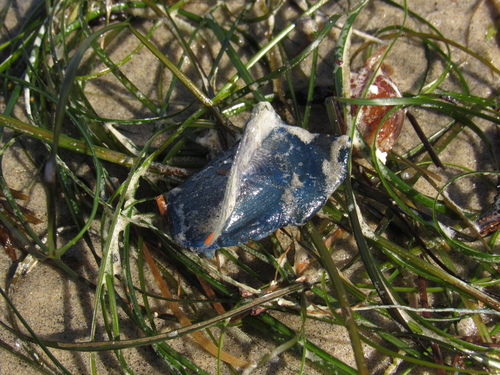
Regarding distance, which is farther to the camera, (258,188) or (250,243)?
(250,243)

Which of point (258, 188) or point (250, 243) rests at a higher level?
point (258, 188)

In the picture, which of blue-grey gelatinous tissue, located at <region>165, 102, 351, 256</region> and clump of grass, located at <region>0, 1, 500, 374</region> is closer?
blue-grey gelatinous tissue, located at <region>165, 102, 351, 256</region>

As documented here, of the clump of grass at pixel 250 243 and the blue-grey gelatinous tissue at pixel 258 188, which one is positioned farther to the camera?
the clump of grass at pixel 250 243

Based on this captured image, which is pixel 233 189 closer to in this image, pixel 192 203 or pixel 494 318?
pixel 192 203

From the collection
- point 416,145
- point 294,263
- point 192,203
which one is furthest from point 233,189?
point 416,145
